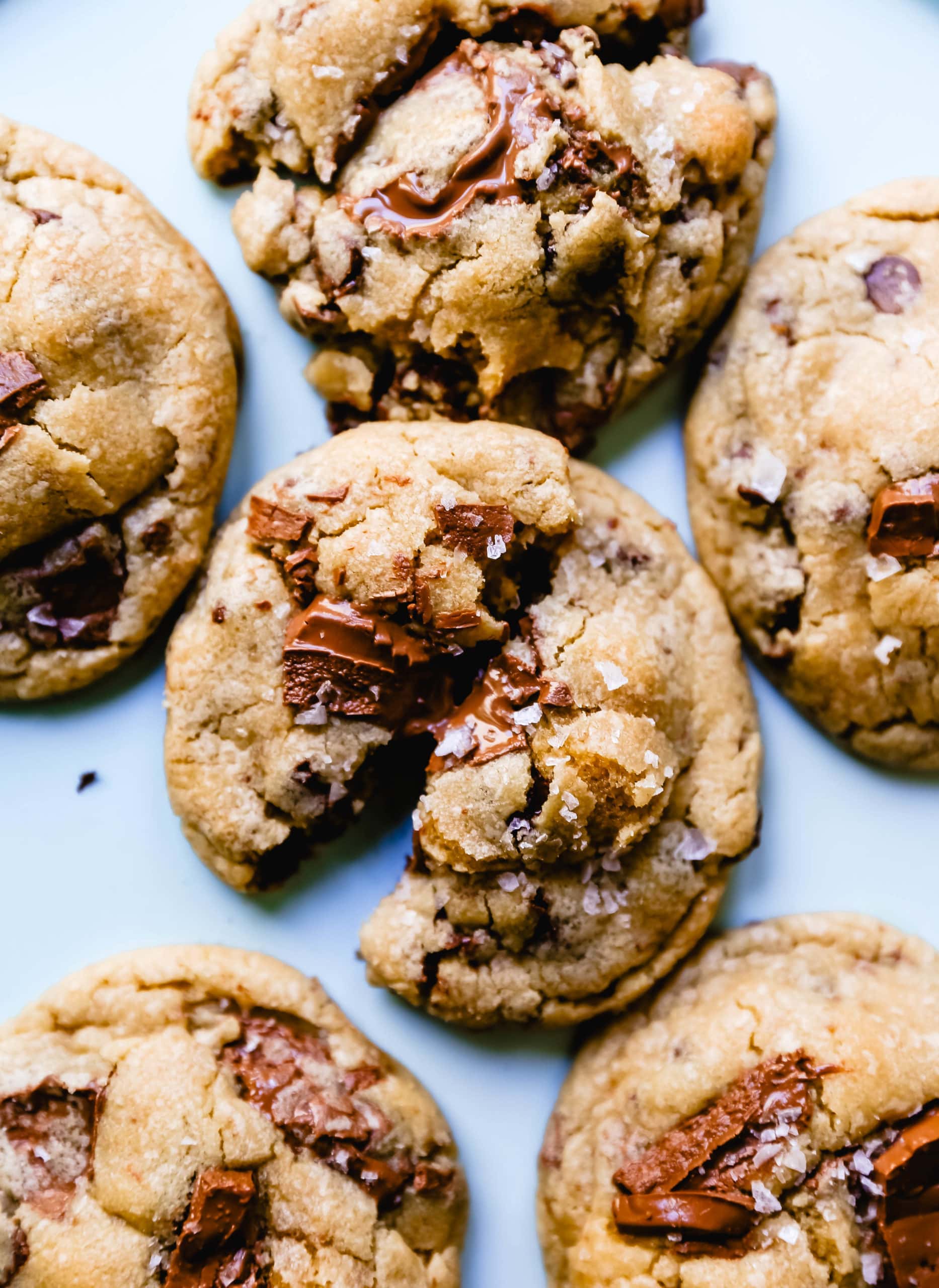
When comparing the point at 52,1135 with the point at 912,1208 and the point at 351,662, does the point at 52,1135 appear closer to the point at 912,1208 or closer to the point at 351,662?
the point at 351,662

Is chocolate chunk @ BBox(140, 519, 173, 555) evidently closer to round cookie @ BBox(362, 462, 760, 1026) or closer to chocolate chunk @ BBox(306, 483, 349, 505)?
chocolate chunk @ BBox(306, 483, 349, 505)

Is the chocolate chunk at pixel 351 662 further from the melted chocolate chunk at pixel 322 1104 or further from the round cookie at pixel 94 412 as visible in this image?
the melted chocolate chunk at pixel 322 1104

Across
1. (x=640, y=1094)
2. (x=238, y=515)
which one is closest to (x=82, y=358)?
(x=238, y=515)

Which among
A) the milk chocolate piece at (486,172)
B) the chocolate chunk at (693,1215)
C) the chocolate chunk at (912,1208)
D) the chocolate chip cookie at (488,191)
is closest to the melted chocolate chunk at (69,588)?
the chocolate chip cookie at (488,191)

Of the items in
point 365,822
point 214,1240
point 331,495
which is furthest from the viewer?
point 365,822

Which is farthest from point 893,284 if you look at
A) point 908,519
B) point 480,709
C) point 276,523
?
point 276,523

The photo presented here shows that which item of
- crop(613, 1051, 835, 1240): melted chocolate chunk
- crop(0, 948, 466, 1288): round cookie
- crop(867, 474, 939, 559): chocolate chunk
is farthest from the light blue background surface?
crop(867, 474, 939, 559): chocolate chunk

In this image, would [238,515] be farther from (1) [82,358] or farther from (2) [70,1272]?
(2) [70,1272]
